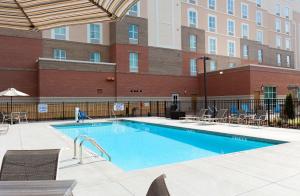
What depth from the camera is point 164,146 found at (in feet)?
33.3

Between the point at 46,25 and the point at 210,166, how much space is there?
4013mm

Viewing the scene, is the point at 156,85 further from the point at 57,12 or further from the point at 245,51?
the point at 57,12

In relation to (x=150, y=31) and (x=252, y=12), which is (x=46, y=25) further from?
(x=252, y=12)

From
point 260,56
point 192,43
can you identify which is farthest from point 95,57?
point 260,56

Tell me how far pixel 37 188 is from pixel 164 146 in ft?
26.4

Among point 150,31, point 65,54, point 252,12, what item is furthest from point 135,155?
point 252,12

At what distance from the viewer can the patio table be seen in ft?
7.23

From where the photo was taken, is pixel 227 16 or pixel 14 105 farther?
pixel 227 16

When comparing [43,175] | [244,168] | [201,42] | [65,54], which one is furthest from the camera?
[201,42]

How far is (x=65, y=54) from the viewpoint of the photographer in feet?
84.4

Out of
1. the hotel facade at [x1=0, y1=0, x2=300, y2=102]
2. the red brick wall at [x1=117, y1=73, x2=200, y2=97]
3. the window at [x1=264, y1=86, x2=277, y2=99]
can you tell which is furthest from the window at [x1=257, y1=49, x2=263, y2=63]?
the red brick wall at [x1=117, y1=73, x2=200, y2=97]

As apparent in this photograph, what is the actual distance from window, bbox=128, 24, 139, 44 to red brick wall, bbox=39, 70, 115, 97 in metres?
4.79

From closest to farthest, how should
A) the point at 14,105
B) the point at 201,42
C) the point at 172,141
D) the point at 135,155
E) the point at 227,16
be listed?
the point at 135,155 → the point at 172,141 → the point at 14,105 → the point at 201,42 → the point at 227,16

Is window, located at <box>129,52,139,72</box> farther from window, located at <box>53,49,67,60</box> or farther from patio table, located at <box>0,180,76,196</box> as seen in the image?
patio table, located at <box>0,180,76,196</box>
